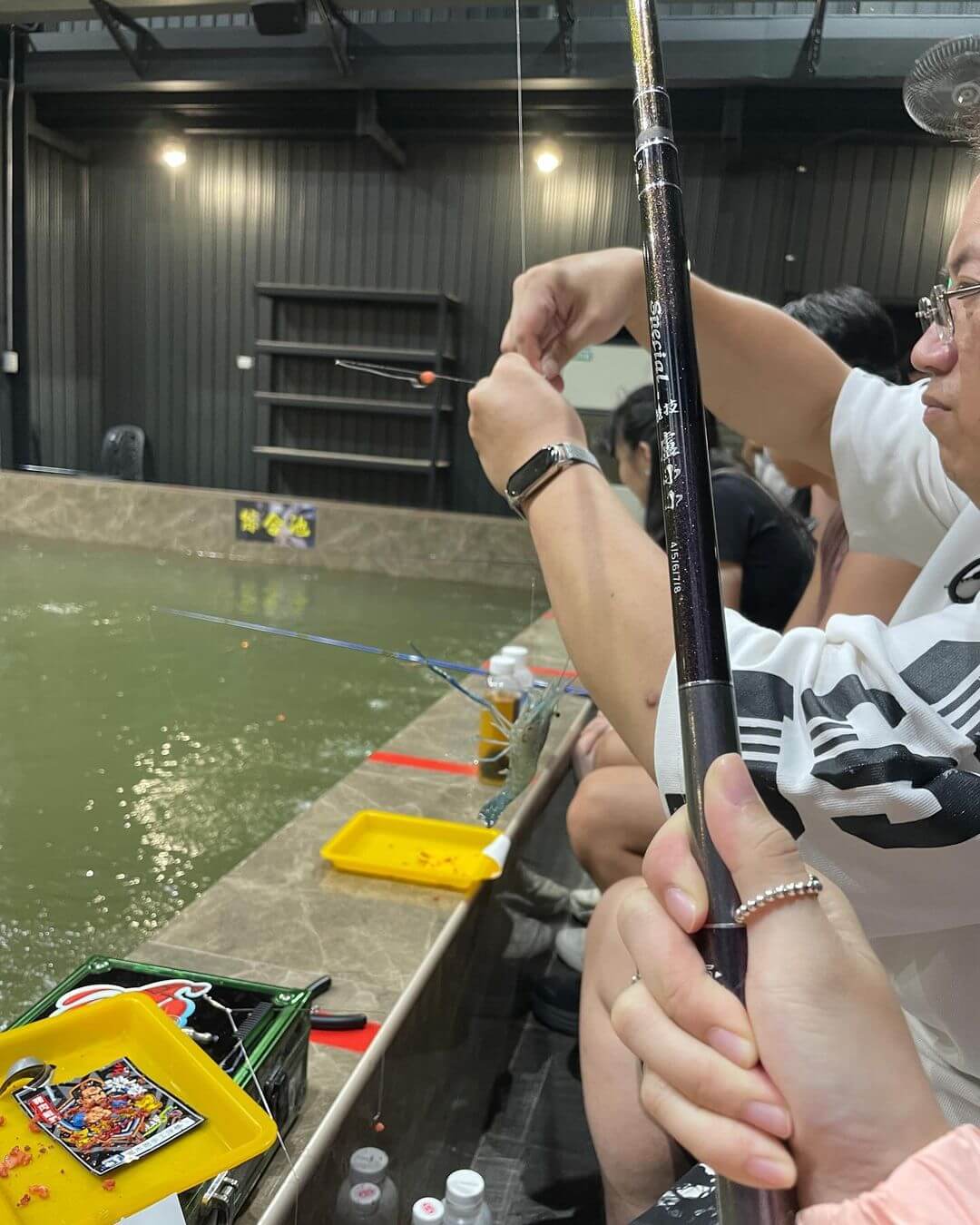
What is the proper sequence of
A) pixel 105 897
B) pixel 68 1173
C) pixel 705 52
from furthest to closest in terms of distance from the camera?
pixel 705 52 → pixel 105 897 → pixel 68 1173

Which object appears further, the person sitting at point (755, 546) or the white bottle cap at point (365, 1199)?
the person sitting at point (755, 546)

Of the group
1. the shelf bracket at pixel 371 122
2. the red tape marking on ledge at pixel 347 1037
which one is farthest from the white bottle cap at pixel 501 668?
the shelf bracket at pixel 371 122

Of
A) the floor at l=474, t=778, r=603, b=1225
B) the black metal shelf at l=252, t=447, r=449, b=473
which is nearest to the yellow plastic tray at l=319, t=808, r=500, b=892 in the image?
the floor at l=474, t=778, r=603, b=1225

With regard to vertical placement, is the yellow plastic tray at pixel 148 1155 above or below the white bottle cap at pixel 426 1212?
above

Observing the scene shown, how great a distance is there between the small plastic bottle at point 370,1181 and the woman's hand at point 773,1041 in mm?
623

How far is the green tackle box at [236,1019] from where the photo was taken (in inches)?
29.2

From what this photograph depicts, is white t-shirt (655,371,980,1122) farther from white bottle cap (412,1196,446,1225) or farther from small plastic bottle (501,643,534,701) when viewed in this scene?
small plastic bottle (501,643,534,701)

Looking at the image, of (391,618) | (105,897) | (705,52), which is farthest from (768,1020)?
(705,52)

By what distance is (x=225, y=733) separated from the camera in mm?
2068

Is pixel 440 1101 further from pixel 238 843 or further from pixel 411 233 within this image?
pixel 411 233

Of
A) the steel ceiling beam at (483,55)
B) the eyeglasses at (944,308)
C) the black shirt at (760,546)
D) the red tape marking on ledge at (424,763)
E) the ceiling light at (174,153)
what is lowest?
the red tape marking on ledge at (424,763)

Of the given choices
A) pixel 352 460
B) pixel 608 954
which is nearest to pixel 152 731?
pixel 608 954

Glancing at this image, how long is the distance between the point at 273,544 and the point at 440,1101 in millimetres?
4584

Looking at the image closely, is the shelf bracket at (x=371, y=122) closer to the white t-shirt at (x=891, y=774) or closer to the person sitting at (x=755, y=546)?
the person sitting at (x=755, y=546)
